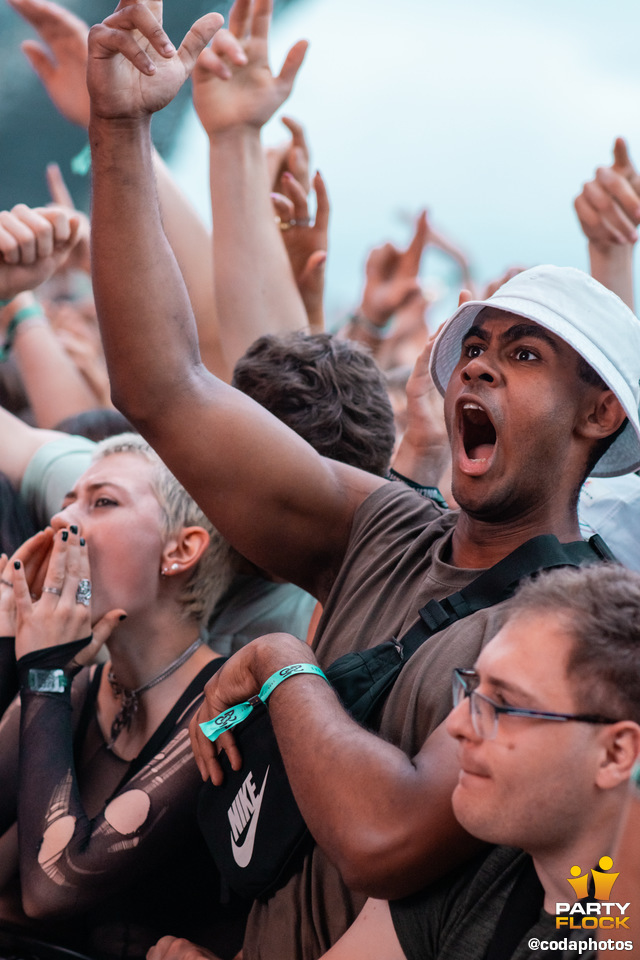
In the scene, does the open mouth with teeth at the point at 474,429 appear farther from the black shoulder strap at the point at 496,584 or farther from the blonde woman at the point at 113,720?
the blonde woman at the point at 113,720

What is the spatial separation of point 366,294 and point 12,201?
1.60 metres

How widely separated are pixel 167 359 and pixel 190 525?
583 millimetres

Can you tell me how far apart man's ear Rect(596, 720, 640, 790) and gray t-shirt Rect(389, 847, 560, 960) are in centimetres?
16

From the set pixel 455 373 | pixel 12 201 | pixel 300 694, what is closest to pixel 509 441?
pixel 455 373

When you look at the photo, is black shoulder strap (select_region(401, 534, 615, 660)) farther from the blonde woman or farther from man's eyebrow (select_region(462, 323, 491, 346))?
the blonde woman

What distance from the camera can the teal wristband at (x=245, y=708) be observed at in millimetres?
1151

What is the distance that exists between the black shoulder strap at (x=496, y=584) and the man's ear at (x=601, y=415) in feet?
0.57

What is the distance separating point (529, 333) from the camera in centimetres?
126

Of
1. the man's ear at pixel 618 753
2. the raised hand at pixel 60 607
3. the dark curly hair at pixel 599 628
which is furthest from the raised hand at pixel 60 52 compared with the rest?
the man's ear at pixel 618 753

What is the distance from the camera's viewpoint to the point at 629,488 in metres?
1.80

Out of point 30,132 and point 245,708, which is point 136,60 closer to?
point 245,708

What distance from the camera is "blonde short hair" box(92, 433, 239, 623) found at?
70.6 inches

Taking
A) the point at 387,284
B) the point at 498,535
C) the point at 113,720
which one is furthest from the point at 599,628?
the point at 387,284

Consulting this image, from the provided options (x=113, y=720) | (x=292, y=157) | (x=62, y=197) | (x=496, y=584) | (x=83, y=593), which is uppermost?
(x=292, y=157)
